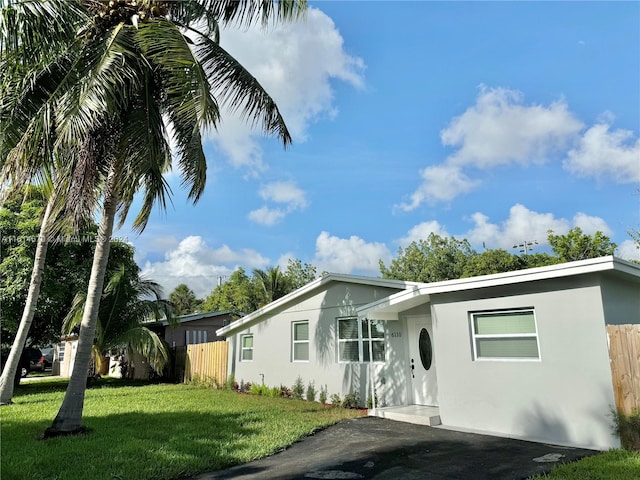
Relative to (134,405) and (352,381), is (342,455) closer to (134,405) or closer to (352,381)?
(352,381)

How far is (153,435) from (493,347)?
674 centimetres

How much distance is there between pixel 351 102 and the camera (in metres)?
12.4

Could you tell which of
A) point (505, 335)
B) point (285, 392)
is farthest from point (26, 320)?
point (505, 335)

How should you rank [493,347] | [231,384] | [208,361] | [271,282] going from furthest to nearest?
[271,282] → [208,361] → [231,384] → [493,347]

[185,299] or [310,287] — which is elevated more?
[185,299]

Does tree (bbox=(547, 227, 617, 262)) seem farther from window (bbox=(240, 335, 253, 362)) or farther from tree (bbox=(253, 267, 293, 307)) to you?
window (bbox=(240, 335, 253, 362))

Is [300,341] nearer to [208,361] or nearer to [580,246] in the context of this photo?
[208,361]

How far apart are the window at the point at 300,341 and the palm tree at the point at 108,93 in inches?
256

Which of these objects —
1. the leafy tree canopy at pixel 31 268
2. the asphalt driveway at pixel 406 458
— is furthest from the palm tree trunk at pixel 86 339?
the leafy tree canopy at pixel 31 268

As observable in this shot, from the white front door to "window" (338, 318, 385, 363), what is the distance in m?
0.91

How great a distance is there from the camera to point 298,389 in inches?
530

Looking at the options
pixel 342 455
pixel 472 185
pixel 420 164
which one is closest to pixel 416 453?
pixel 342 455

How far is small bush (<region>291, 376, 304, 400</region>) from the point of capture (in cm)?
1338

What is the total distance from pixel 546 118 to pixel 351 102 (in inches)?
265
